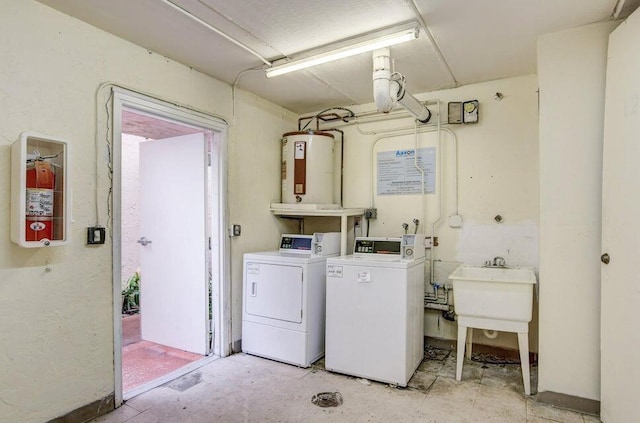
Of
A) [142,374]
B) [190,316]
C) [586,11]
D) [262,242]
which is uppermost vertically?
[586,11]

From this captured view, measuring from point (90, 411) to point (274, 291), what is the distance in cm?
147

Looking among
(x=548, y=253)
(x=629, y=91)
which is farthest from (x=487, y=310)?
(x=629, y=91)

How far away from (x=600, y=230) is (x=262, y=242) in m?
2.74

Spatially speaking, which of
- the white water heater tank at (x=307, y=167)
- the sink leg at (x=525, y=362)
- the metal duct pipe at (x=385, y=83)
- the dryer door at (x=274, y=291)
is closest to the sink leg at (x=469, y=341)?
the sink leg at (x=525, y=362)

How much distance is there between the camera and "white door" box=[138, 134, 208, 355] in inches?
130

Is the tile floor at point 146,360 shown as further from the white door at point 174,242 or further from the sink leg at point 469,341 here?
the sink leg at point 469,341

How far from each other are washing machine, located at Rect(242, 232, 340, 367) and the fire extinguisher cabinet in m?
1.55

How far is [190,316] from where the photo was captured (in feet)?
11.0

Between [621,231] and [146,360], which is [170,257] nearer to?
[146,360]

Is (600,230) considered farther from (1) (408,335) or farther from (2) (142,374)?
(2) (142,374)

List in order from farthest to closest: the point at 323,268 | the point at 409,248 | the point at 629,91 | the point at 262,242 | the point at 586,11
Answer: the point at 262,242 → the point at 323,268 → the point at 409,248 → the point at 586,11 → the point at 629,91

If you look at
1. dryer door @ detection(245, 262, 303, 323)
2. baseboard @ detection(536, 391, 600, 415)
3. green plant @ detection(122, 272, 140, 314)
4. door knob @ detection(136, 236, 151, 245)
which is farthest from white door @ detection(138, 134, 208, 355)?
baseboard @ detection(536, 391, 600, 415)

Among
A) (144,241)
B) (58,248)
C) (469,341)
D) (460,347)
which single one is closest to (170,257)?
(144,241)

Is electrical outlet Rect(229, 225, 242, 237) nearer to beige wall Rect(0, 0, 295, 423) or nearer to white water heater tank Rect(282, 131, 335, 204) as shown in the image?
white water heater tank Rect(282, 131, 335, 204)
